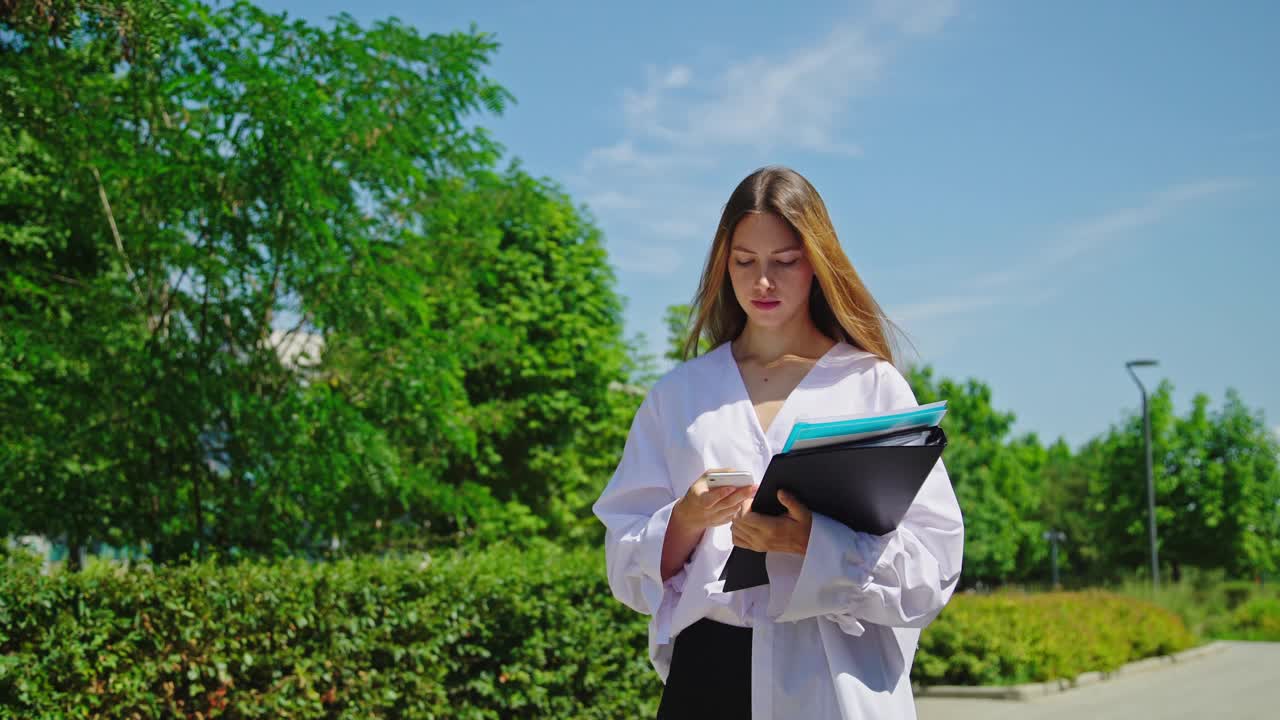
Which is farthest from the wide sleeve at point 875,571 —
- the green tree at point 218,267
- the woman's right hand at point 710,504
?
the green tree at point 218,267

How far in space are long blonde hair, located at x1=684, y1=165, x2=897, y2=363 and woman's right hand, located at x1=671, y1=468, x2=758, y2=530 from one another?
23.8 inches

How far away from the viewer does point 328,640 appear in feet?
21.1

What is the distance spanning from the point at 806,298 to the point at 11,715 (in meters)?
4.66

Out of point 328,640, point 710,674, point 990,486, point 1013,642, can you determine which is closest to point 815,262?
point 710,674

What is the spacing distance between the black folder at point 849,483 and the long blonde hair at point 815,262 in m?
0.53

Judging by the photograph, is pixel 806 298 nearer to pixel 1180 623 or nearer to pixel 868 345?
pixel 868 345

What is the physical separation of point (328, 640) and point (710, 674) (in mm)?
4641

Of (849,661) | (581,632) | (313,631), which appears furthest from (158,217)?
(849,661)

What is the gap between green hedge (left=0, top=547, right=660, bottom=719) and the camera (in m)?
5.48

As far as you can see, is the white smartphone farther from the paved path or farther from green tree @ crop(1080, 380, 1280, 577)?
green tree @ crop(1080, 380, 1280, 577)

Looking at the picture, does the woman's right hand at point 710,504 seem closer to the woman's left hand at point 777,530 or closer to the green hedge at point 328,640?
the woman's left hand at point 777,530

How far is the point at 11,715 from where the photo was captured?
204 inches

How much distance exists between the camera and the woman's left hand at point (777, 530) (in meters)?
2.18

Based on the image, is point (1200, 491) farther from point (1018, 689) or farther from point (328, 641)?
point (328, 641)
